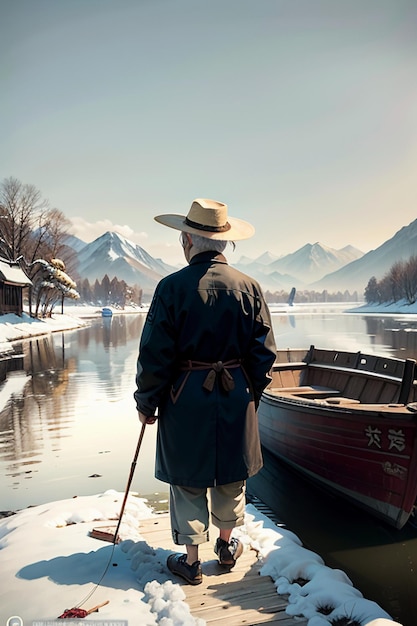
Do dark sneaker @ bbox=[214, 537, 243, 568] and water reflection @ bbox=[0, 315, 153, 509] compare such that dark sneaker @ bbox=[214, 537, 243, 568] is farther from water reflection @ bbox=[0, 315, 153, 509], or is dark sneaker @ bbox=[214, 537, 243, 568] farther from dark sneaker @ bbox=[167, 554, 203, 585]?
water reflection @ bbox=[0, 315, 153, 509]

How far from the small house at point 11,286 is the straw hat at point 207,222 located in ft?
116

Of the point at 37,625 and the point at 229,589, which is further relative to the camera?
the point at 229,589

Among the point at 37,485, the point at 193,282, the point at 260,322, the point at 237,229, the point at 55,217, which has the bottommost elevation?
the point at 37,485

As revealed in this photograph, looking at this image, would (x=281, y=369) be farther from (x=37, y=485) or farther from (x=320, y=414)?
(x=37, y=485)

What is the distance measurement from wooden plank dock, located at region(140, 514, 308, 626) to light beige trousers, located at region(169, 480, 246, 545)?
32 centimetres

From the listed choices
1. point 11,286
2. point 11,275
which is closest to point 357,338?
point 11,275

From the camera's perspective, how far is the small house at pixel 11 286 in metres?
37.1

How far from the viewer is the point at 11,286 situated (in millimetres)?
39750

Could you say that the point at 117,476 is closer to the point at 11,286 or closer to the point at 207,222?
the point at 207,222

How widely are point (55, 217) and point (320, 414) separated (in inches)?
1989

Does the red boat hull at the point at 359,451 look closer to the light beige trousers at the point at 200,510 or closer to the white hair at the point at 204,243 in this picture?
the light beige trousers at the point at 200,510

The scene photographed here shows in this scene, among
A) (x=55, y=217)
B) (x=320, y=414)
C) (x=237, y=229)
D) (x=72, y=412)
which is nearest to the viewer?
(x=237, y=229)

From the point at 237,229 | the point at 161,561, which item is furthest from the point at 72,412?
the point at 237,229

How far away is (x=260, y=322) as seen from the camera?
3320 mm
